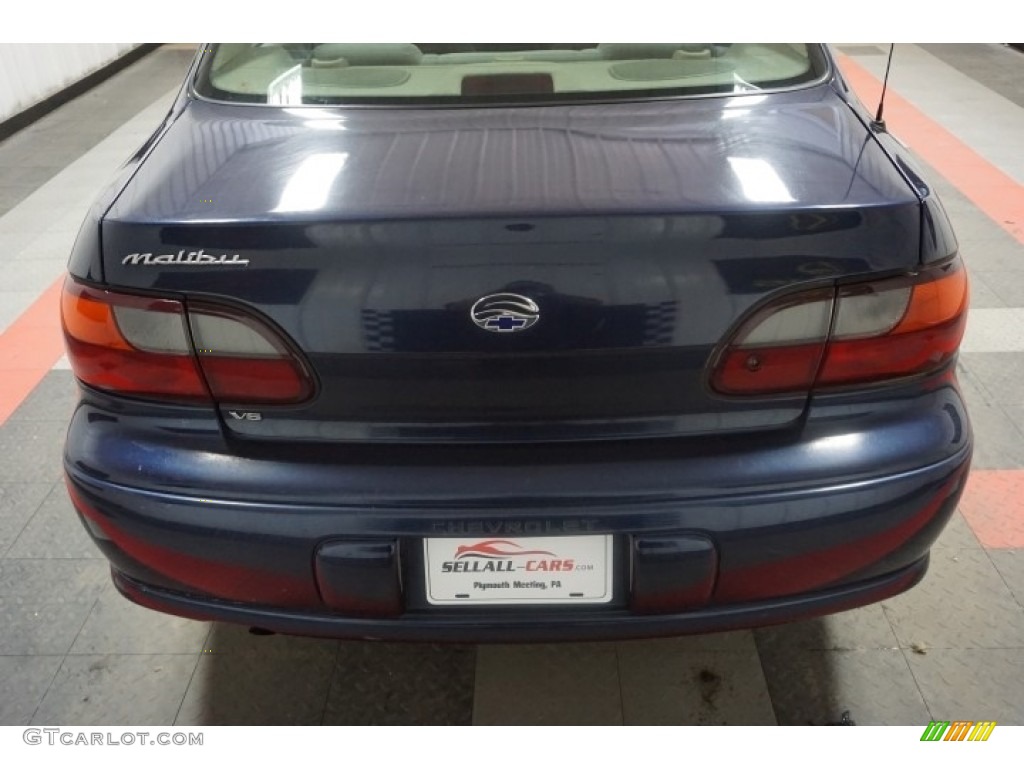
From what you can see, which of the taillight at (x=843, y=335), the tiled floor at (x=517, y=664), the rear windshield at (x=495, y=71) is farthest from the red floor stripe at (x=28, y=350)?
the taillight at (x=843, y=335)

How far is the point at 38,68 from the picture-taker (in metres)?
6.68

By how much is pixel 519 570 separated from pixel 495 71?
3.44 feet

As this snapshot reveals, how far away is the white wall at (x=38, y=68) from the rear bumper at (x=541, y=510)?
5.85 metres

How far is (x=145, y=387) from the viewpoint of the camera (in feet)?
4.58

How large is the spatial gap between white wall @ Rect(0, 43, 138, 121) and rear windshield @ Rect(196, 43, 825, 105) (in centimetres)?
518

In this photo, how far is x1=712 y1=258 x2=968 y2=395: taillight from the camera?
1307 millimetres

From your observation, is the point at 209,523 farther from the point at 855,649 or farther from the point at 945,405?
the point at 855,649

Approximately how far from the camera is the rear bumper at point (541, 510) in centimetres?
132

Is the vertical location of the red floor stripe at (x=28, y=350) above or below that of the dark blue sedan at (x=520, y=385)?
below

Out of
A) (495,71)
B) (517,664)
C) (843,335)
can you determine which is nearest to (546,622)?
(517,664)

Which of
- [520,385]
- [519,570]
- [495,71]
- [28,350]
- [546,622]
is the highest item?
[495,71]

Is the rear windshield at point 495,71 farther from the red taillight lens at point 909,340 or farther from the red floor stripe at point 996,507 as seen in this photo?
the red floor stripe at point 996,507

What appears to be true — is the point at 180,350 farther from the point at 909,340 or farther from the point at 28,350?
the point at 28,350
